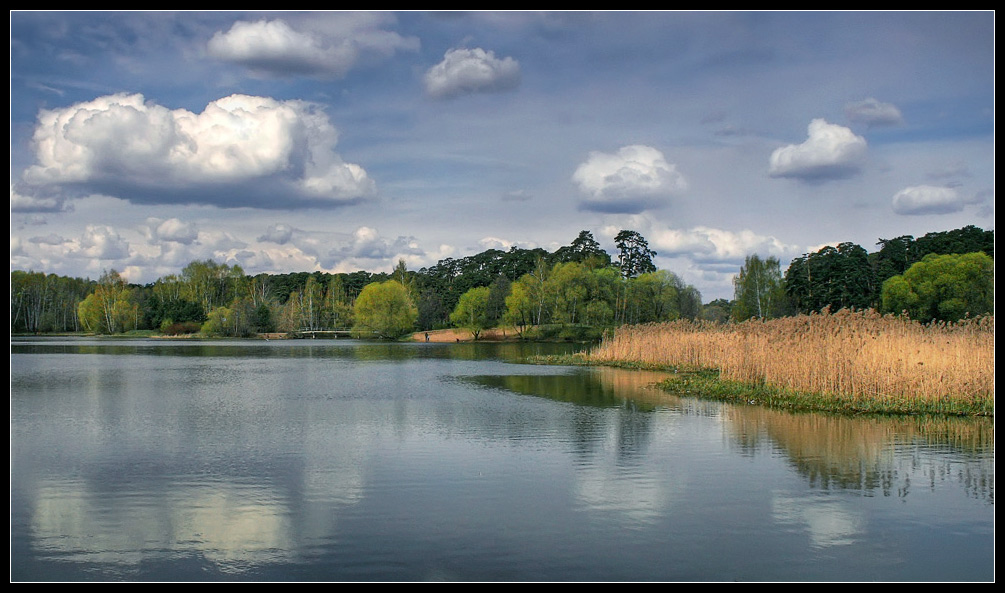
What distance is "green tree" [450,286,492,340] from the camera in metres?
94.6

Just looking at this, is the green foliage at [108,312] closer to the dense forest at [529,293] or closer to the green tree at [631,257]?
the dense forest at [529,293]

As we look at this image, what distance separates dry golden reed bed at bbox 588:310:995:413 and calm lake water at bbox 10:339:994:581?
2.27m

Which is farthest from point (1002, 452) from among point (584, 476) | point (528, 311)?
point (528, 311)

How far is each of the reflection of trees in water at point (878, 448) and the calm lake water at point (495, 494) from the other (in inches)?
2.5

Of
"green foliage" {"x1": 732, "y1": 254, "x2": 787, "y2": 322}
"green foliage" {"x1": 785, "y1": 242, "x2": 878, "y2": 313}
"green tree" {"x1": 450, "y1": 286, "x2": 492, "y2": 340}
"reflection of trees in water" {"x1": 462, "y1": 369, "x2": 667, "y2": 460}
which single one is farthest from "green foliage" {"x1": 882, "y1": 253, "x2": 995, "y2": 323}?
"green tree" {"x1": 450, "y1": 286, "x2": 492, "y2": 340}

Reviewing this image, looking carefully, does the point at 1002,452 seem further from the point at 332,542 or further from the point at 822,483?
the point at 332,542

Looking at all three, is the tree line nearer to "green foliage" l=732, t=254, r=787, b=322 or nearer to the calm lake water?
"green foliage" l=732, t=254, r=787, b=322

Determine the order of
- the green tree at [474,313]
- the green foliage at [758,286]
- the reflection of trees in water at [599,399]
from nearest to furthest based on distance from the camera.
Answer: the reflection of trees in water at [599,399], the green foliage at [758,286], the green tree at [474,313]

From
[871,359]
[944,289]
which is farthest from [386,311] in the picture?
[871,359]

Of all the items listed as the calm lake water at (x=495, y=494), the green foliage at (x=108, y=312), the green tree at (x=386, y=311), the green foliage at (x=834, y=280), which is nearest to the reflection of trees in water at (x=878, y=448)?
the calm lake water at (x=495, y=494)

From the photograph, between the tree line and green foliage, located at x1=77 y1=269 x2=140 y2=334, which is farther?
green foliage, located at x1=77 y1=269 x2=140 y2=334

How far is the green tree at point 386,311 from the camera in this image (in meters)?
96.7

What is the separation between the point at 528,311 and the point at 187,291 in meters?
62.3

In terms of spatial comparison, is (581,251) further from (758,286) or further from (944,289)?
(944,289)
